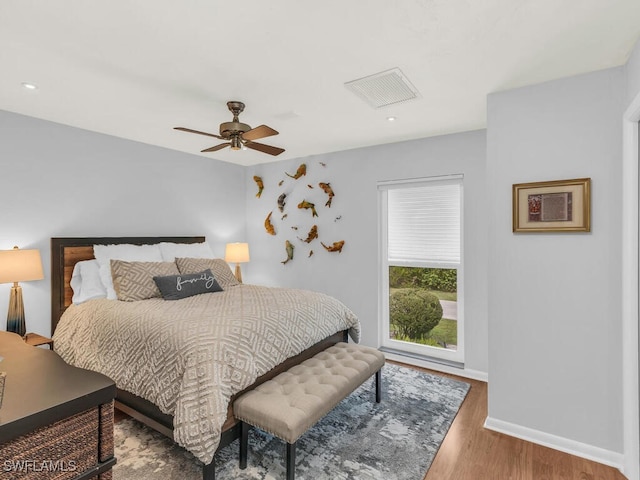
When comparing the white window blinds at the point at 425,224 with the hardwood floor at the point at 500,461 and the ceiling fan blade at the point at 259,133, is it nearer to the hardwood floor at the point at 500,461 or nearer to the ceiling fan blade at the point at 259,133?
the hardwood floor at the point at 500,461

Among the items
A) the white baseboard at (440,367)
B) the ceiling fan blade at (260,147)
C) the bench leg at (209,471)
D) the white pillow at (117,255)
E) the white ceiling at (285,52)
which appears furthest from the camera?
the white baseboard at (440,367)

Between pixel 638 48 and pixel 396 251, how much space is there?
2.53 metres

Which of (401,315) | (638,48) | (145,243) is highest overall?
(638,48)

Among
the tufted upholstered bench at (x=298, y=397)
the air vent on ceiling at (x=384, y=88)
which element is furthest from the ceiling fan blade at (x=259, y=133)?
the tufted upholstered bench at (x=298, y=397)

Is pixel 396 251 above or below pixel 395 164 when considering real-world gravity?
below

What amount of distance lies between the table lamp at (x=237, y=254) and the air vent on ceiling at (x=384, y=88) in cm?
270

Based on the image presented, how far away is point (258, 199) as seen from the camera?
16.3ft

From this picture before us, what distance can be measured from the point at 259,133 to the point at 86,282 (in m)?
2.12

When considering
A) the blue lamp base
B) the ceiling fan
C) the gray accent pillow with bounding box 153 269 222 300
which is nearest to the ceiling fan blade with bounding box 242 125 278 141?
the ceiling fan

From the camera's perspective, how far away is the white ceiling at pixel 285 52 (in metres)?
1.60

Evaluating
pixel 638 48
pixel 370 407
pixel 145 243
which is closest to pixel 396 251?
pixel 370 407

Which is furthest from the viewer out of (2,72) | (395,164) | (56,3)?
(395,164)

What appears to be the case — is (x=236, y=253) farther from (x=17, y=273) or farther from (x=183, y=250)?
(x=17, y=273)

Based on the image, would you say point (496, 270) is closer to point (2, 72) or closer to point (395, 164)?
point (395, 164)
